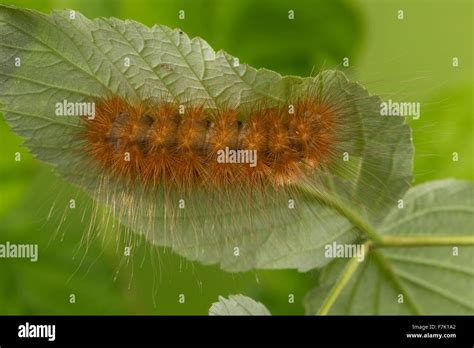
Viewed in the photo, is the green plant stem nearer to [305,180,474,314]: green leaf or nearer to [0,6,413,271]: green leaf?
[305,180,474,314]: green leaf

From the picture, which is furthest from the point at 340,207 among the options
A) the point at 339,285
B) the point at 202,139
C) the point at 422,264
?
the point at 202,139

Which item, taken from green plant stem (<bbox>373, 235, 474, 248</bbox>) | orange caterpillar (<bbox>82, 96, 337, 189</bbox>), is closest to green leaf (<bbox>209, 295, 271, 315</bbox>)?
orange caterpillar (<bbox>82, 96, 337, 189</bbox>)

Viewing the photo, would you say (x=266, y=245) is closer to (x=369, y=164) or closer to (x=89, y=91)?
(x=369, y=164)

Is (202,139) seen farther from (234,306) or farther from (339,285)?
(339,285)
